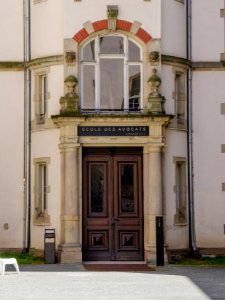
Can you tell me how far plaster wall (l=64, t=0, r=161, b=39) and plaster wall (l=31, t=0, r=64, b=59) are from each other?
34 centimetres

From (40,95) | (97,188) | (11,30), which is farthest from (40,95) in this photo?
(97,188)

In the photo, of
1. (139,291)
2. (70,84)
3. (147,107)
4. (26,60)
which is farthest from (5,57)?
(139,291)

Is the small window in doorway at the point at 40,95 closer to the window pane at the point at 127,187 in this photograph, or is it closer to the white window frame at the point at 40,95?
the white window frame at the point at 40,95

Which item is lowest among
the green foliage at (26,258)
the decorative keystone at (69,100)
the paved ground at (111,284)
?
the paved ground at (111,284)

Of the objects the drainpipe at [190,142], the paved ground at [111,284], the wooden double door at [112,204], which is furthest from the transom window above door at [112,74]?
the paved ground at [111,284]

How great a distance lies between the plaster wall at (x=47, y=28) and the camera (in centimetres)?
2695

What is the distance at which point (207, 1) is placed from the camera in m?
28.8

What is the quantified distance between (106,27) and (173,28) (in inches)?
88.4

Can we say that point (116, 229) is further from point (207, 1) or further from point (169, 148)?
point (207, 1)

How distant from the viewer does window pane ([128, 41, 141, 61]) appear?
1058 inches

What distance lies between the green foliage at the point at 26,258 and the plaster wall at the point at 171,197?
385 centimetres

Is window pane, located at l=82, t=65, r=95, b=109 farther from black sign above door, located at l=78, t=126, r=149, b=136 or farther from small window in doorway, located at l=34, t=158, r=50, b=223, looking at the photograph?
small window in doorway, located at l=34, t=158, r=50, b=223

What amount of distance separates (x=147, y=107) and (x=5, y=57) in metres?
5.06

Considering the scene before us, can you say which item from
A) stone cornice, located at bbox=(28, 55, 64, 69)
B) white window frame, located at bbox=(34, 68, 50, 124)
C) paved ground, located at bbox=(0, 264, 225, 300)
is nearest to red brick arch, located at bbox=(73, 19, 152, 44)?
stone cornice, located at bbox=(28, 55, 64, 69)
